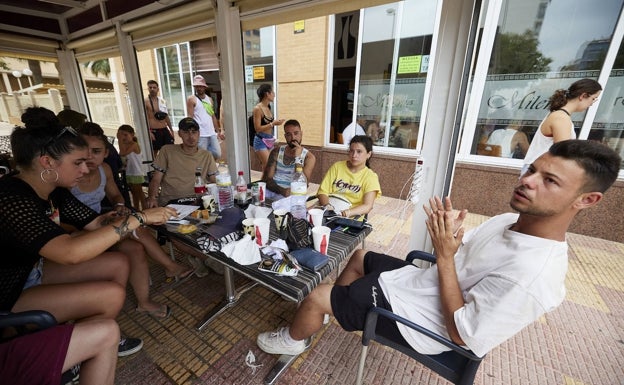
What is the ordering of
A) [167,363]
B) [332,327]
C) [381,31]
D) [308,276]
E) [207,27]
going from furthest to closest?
1. [381,31]
2. [207,27]
3. [332,327]
4. [167,363]
5. [308,276]

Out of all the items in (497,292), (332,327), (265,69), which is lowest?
(332,327)

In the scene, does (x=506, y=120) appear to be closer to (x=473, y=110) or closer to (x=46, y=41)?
(x=473, y=110)

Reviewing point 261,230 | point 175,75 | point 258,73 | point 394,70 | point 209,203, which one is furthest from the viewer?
point 175,75

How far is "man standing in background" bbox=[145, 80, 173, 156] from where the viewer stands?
15.7ft

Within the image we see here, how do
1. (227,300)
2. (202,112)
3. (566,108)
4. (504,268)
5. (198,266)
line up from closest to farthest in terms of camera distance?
(504,268)
(227,300)
(566,108)
(198,266)
(202,112)

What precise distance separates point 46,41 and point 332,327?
7.53 meters

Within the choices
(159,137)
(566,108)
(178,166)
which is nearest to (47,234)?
(178,166)

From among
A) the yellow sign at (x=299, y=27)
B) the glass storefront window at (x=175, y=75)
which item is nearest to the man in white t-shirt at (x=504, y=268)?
the yellow sign at (x=299, y=27)

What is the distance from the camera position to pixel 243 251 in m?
1.33

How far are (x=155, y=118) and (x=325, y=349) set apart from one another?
5053mm

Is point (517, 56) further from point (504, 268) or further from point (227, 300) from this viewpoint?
point (227, 300)

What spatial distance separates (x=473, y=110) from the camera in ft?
12.3

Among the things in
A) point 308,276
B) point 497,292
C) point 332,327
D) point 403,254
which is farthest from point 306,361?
point 403,254

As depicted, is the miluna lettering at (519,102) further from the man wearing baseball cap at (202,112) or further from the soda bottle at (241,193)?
the man wearing baseball cap at (202,112)
